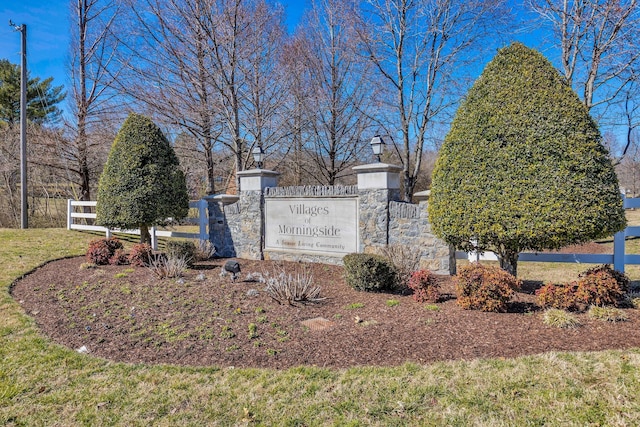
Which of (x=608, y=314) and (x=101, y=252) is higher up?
(x=101, y=252)

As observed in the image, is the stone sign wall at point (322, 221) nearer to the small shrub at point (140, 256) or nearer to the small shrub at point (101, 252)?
the small shrub at point (140, 256)

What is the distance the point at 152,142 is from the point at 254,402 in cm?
727

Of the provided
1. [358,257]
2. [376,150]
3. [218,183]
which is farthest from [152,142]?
[218,183]

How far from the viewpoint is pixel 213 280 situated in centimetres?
621

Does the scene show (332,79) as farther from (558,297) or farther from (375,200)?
(558,297)

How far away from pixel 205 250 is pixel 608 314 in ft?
23.3

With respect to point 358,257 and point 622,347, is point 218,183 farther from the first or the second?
point 622,347

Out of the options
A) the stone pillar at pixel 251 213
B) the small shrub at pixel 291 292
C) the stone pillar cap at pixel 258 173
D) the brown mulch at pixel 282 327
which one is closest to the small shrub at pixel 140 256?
the brown mulch at pixel 282 327

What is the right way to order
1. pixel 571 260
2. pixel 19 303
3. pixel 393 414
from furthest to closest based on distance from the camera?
pixel 571 260 → pixel 19 303 → pixel 393 414

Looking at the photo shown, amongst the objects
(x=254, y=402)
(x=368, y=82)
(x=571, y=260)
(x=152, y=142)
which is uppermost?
(x=368, y=82)

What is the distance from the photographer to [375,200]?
7.00 metres

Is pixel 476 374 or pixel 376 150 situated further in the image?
pixel 376 150

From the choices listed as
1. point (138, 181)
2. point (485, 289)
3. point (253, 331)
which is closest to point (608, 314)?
point (485, 289)

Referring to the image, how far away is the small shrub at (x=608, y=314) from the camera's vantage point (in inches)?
159
